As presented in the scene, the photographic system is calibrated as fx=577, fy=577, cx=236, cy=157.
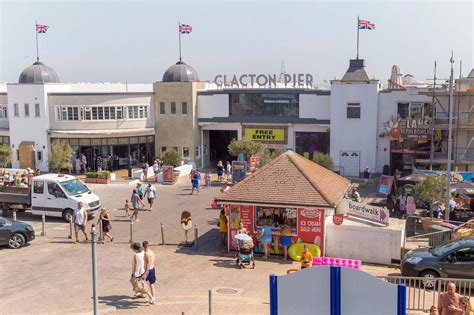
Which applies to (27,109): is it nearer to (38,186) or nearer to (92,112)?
(92,112)

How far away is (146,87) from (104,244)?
104 feet

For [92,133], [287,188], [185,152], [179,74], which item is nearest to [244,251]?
[287,188]

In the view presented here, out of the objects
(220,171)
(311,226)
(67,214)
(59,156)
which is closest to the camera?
(311,226)

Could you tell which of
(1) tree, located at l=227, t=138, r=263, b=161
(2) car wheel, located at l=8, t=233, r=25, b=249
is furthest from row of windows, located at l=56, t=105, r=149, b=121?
(2) car wheel, located at l=8, t=233, r=25, b=249

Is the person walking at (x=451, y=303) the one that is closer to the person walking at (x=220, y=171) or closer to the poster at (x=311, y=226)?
the poster at (x=311, y=226)

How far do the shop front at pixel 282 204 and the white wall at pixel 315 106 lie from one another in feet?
63.1

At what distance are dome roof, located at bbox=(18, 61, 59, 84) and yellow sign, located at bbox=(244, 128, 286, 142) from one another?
15688 mm

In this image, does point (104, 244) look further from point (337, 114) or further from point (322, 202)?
point (337, 114)

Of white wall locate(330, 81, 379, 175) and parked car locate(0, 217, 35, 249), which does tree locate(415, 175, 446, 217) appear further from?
parked car locate(0, 217, 35, 249)

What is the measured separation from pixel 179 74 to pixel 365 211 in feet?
86.4

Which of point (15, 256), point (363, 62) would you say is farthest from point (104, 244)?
point (363, 62)

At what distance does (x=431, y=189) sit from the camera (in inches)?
953

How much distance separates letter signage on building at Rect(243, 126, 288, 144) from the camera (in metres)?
41.0

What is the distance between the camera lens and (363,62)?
38.9 meters
